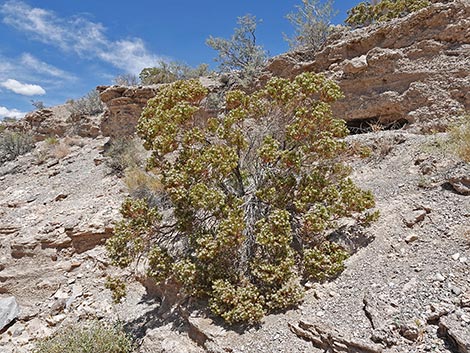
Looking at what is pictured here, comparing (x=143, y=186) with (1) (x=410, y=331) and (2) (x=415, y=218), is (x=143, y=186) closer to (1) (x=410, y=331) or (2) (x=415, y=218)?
(2) (x=415, y=218)

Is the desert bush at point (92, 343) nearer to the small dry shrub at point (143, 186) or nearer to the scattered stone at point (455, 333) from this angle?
the small dry shrub at point (143, 186)

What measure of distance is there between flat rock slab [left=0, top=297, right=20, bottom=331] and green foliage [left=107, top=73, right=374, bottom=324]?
123 inches

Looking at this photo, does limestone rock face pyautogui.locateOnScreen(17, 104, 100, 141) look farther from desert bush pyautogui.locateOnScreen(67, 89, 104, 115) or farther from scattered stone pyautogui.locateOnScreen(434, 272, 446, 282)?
scattered stone pyautogui.locateOnScreen(434, 272, 446, 282)

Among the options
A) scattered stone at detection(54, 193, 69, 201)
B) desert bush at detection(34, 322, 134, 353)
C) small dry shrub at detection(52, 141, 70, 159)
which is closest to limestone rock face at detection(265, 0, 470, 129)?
desert bush at detection(34, 322, 134, 353)

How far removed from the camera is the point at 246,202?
4391 mm

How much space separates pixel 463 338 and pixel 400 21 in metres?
6.75

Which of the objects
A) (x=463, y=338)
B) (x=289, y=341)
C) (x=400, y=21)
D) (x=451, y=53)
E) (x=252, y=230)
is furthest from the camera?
(x=400, y=21)

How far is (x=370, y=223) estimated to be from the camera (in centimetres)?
430

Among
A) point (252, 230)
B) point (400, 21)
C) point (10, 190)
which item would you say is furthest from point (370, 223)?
point (10, 190)

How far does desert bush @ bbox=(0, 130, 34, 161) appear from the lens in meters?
14.0

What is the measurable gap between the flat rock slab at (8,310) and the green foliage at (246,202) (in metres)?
3.12

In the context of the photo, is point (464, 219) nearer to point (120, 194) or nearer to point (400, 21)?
point (400, 21)

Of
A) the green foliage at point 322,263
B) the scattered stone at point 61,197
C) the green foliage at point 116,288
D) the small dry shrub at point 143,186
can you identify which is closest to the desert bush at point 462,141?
the green foliage at point 322,263

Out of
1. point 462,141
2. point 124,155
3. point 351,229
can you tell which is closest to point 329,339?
point 351,229
